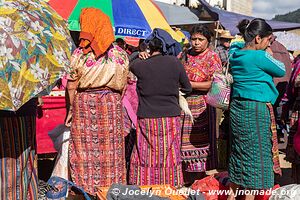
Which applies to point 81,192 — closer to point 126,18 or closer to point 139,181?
point 139,181

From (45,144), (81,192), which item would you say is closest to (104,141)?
(81,192)

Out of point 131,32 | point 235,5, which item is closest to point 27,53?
point 131,32

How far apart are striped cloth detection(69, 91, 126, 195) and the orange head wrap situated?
16.8 inches

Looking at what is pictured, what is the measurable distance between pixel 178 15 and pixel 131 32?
670cm

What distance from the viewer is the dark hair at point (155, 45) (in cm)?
452

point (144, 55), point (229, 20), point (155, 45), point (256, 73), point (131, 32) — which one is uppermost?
point (229, 20)

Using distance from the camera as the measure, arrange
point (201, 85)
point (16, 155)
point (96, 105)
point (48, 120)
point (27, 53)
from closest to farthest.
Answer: point (27, 53), point (16, 155), point (96, 105), point (201, 85), point (48, 120)

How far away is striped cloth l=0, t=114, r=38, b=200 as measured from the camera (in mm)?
3047

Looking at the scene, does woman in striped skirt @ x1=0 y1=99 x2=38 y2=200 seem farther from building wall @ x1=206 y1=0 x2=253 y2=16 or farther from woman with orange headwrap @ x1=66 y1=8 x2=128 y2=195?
building wall @ x1=206 y1=0 x2=253 y2=16

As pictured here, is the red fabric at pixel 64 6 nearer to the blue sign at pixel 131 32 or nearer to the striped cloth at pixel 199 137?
the blue sign at pixel 131 32

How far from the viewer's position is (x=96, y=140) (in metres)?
4.44

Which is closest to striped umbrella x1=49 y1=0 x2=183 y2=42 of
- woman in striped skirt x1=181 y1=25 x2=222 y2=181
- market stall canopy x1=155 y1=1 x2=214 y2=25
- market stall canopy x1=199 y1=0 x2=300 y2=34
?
woman in striped skirt x1=181 y1=25 x2=222 y2=181

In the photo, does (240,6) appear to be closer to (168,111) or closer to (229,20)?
(229,20)

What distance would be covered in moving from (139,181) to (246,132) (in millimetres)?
1329
